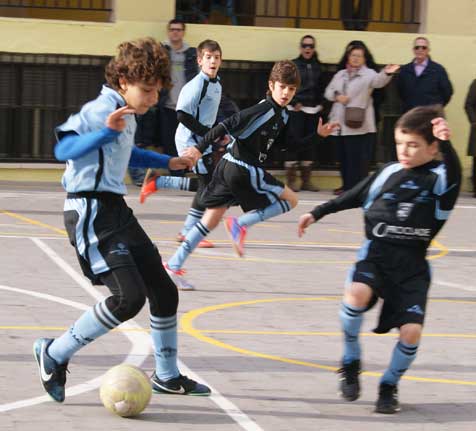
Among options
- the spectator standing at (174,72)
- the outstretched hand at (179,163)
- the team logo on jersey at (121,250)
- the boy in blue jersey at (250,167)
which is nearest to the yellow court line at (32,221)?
the boy in blue jersey at (250,167)

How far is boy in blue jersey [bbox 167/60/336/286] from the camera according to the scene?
10.6m

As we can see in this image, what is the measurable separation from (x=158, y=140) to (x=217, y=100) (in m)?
6.10

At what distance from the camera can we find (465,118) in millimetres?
19750

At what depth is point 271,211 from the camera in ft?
36.6

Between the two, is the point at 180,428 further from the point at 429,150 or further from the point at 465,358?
the point at 465,358

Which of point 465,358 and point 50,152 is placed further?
point 50,152

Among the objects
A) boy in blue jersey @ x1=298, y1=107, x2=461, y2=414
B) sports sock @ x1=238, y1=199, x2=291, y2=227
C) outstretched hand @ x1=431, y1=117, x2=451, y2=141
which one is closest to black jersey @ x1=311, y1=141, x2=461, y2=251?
boy in blue jersey @ x1=298, y1=107, x2=461, y2=414

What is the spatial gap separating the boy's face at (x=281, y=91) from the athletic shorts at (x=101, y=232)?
165 inches

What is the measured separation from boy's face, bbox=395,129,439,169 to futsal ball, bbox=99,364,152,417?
5.67 feet

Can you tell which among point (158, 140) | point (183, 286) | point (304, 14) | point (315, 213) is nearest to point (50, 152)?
point (158, 140)

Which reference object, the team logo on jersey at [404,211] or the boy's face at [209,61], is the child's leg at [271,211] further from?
the team logo on jersey at [404,211]

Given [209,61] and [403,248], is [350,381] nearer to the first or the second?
[403,248]

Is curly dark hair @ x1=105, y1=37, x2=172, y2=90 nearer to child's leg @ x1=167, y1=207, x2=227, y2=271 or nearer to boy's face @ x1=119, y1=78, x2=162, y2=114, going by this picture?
boy's face @ x1=119, y1=78, x2=162, y2=114

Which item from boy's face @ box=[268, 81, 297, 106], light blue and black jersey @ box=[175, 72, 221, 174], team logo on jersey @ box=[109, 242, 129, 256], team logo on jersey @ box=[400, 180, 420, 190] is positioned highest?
boy's face @ box=[268, 81, 297, 106]
